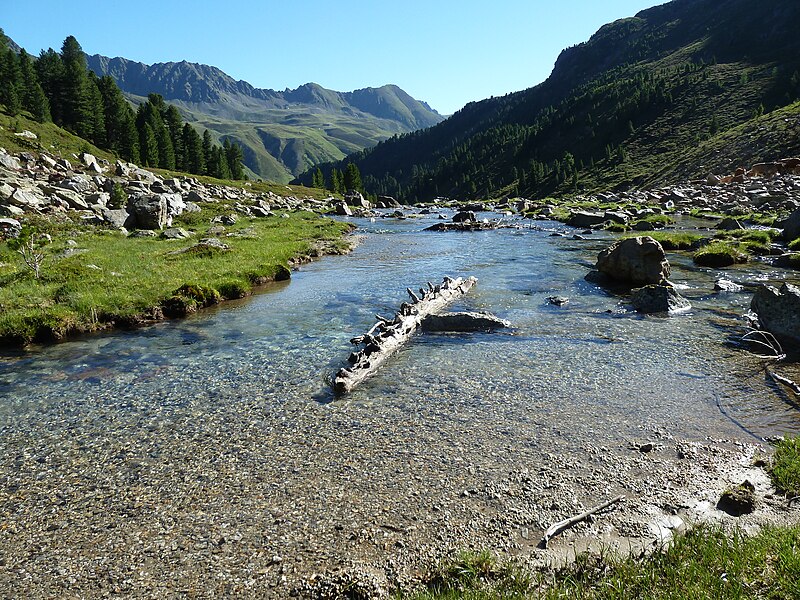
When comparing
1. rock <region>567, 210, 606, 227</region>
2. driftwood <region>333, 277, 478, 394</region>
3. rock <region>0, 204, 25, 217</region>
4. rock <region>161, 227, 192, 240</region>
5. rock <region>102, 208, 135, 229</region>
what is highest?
rock <region>0, 204, 25, 217</region>

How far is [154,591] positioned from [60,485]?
4.01 m

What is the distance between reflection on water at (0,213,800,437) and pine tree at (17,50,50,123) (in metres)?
112

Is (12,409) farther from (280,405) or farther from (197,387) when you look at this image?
(280,405)

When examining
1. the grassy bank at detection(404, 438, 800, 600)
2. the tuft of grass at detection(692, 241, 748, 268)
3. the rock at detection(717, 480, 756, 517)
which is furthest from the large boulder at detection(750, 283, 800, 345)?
the tuft of grass at detection(692, 241, 748, 268)

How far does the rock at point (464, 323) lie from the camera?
62.7 ft

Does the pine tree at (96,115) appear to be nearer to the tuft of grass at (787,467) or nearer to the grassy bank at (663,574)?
the grassy bank at (663,574)

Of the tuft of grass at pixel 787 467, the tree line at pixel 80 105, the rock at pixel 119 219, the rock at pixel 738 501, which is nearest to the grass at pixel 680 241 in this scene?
the tuft of grass at pixel 787 467

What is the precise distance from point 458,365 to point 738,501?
8375mm

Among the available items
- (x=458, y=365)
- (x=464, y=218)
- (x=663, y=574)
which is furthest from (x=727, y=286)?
(x=464, y=218)

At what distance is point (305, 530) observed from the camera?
7664 millimetres

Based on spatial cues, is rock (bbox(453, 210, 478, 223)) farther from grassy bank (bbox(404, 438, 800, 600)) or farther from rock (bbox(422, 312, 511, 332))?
grassy bank (bbox(404, 438, 800, 600))

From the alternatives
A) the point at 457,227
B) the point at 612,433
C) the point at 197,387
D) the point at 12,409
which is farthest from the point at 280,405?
the point at 457,227

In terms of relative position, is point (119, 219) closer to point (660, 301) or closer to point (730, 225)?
point (660, 301)

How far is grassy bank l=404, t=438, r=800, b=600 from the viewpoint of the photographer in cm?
559
